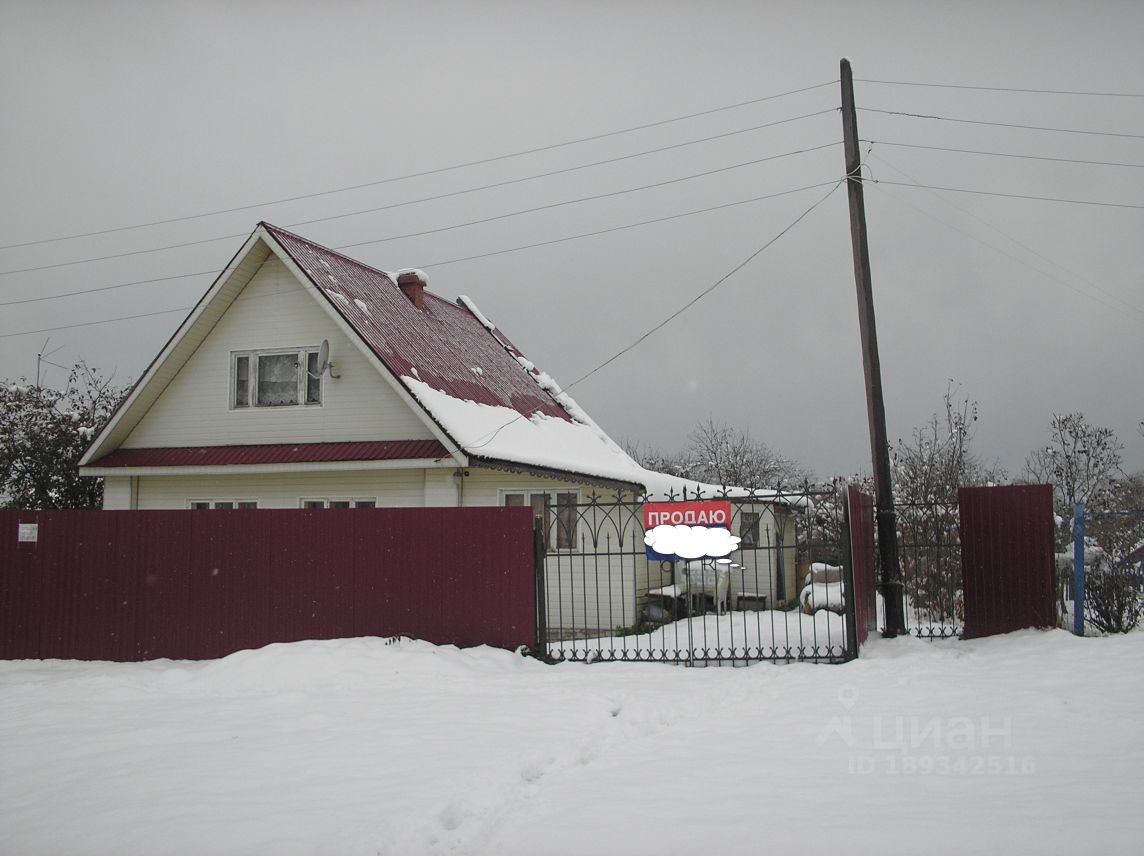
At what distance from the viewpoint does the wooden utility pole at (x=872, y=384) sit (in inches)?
471

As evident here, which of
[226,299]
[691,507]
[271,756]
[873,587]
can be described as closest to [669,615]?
[873,587]

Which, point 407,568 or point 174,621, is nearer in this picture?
point 407,568

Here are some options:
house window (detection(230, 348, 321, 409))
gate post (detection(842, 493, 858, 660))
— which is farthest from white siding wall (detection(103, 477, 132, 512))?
→ gate post (detection(842, 493, 858, 660))

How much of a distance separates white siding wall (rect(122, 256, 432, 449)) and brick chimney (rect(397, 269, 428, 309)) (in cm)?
401

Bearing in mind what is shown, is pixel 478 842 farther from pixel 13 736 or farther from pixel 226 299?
pixel 226 299

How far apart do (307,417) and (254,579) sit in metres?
4.90

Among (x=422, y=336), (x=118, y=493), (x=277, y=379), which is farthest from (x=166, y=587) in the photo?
(x=422, y=336)

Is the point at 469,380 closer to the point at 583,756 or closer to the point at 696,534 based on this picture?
the point at 696,534

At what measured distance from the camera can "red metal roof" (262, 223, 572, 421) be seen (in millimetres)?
16281

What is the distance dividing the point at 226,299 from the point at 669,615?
10.3 m

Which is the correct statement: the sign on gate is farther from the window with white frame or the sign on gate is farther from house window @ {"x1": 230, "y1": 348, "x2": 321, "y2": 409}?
house window @ {"x1": 230, "y1": 348, "x2": 321, "y2": 409}

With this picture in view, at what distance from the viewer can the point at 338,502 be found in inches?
645

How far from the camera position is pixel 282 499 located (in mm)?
16703

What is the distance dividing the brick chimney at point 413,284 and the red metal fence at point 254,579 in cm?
944
